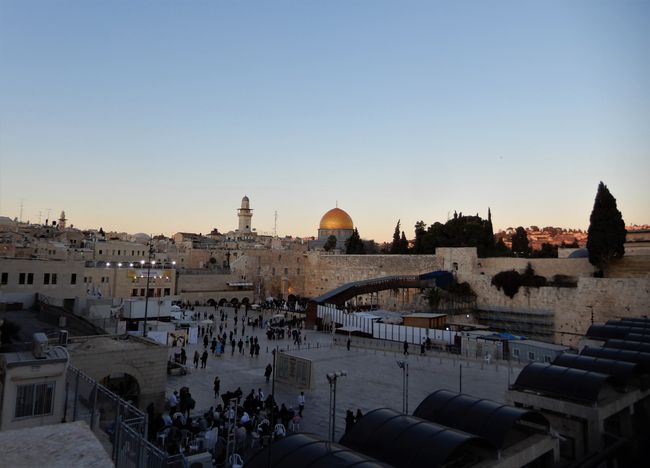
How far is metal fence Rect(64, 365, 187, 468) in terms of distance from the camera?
4.88 m

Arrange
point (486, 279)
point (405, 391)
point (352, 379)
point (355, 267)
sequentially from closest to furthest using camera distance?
point (405, 391) < point (352, 379) < point (486, 279) < point (355, 267)

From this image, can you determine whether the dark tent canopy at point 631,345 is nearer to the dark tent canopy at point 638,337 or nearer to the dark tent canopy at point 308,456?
the dark tent canopy at point 638,337

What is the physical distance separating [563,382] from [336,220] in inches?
2668

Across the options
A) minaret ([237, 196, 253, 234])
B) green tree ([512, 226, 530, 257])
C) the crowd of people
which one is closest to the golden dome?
minaret ([237, 196, 253, 234])

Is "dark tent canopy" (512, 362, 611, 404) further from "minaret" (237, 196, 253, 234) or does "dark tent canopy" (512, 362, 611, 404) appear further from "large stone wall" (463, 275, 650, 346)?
"minaret" (237, 196, 253, 234)

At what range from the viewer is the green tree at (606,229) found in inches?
1046

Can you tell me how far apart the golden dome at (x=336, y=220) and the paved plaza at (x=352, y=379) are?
5476 centimetres

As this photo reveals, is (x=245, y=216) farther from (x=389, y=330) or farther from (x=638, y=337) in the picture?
(x=638, y=337)

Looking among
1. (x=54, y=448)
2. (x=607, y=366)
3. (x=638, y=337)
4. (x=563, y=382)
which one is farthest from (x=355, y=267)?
(x=54, y=448)

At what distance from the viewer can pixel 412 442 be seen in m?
5.02

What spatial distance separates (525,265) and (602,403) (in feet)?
87.2

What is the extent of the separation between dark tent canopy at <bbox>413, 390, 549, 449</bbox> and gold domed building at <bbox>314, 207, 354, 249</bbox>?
219 ft

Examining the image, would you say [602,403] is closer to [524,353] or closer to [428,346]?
[524,353]

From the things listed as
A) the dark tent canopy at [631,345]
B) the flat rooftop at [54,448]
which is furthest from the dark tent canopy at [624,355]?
the flat rooftop at [54,448]
